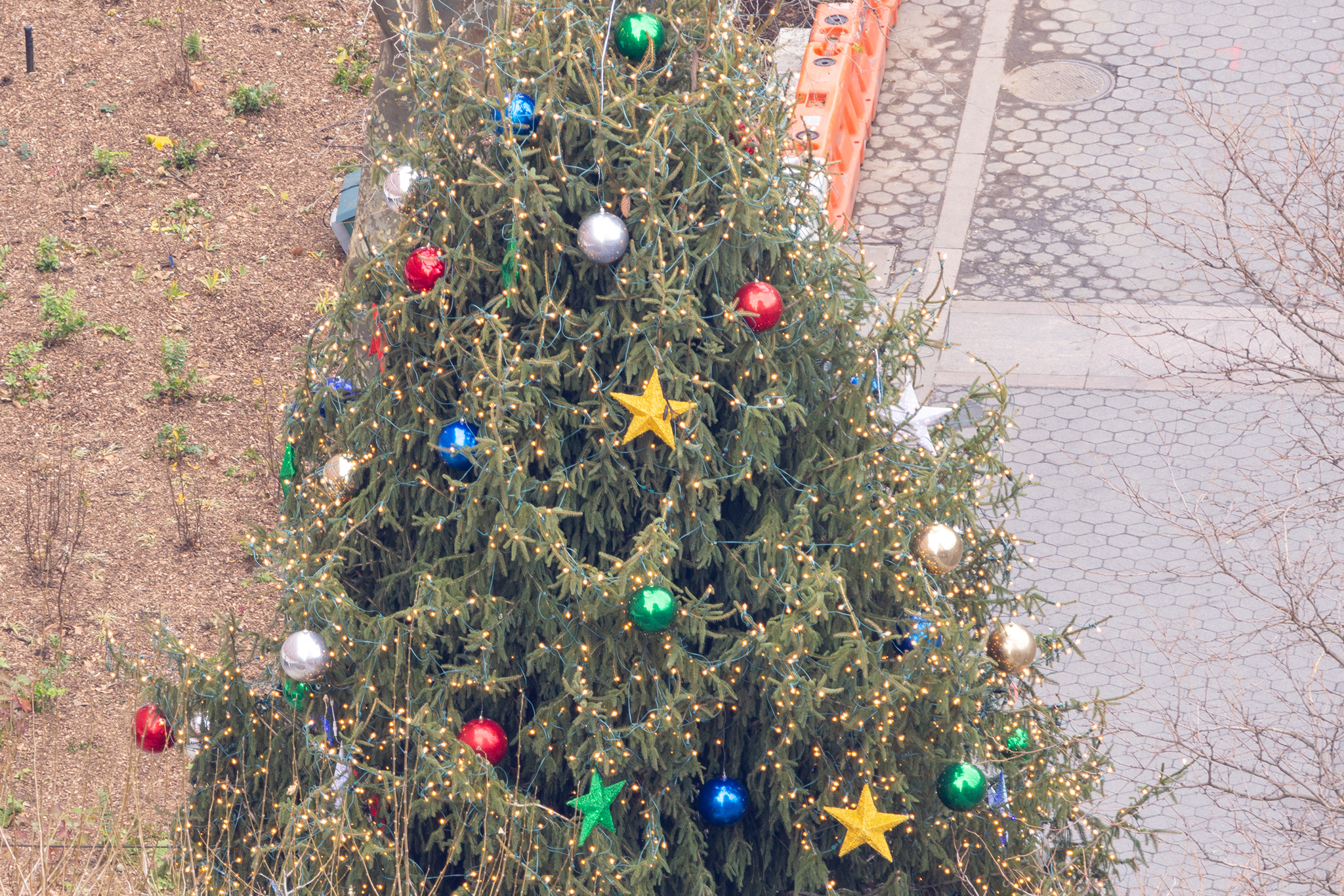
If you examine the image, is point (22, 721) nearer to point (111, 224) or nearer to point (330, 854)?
point (330, 854)

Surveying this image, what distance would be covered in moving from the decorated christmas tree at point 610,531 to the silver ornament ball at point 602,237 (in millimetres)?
10

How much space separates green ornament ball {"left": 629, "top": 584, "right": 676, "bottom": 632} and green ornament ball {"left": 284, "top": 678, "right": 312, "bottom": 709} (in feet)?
A: 4.36

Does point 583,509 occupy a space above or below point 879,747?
above

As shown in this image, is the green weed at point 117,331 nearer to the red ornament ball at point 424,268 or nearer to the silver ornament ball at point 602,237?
the red ornament ball at point 424,268

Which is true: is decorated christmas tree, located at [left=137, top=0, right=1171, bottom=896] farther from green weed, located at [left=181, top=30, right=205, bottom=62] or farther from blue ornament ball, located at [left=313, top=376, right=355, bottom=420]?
green weed, located at [left=181, top=30, right=205, bottom=62]

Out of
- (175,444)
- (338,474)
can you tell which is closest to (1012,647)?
(338,474)

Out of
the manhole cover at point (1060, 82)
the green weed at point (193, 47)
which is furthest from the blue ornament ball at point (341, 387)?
the manhole cover at point (1060, 82)

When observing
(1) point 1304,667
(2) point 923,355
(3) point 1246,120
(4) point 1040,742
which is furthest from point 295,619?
(3) point 1246,120

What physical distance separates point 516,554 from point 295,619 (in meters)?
0.79

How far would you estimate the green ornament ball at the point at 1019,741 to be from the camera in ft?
17.6

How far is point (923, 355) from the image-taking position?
10.6 meters

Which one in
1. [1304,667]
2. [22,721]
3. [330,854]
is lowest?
[22,721]

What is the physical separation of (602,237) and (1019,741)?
2.56m

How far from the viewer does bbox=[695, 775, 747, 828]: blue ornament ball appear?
4.92 meters
